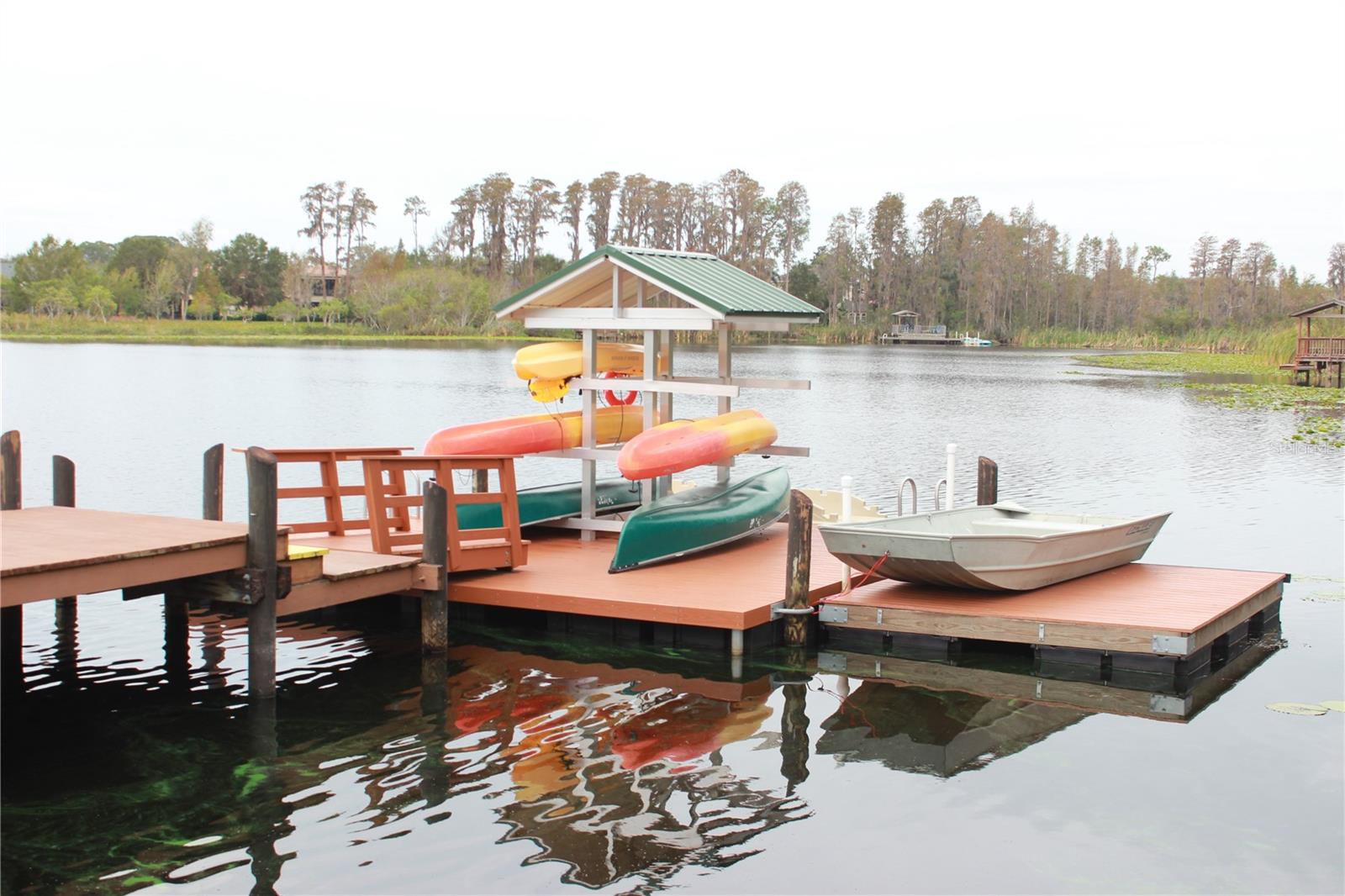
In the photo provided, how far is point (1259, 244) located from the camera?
101375mm

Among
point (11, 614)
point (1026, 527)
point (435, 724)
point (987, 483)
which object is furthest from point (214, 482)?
point (987, 483)

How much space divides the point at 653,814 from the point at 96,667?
532cm

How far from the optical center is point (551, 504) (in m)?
13.0

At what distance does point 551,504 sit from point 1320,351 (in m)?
40.1

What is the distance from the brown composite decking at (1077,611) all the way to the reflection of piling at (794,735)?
1038 millimetres

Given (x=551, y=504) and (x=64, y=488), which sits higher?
(x=64, y=488)

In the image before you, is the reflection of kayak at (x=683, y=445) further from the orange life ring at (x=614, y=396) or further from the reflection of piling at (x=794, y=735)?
the reflection of piling at (x=794, y=735)

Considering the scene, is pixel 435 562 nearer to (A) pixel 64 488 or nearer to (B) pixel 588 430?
(B) pixel 588 430

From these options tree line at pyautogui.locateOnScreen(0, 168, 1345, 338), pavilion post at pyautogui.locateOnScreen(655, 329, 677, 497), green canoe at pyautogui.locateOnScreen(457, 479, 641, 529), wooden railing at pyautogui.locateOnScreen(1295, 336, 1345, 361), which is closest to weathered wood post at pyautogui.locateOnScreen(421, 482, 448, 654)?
green canoe at pyautogui.locateOnScreen(457, 479, 641, 529)

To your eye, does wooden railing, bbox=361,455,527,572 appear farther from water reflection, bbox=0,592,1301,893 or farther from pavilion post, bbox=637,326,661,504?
pavilion post, bbox=637,326,661,504

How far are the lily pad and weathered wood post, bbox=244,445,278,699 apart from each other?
7331mm

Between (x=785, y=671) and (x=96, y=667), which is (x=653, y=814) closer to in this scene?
(x=785, y=671)

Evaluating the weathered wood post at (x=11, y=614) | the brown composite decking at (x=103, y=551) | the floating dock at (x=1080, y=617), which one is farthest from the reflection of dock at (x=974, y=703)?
the weathered wood post at (x=11, y=614)

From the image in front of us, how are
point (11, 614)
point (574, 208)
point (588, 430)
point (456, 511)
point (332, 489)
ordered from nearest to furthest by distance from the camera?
point (11, 614), point (456, 511), point (332, 489), point (588, 430), point (574, 208)
